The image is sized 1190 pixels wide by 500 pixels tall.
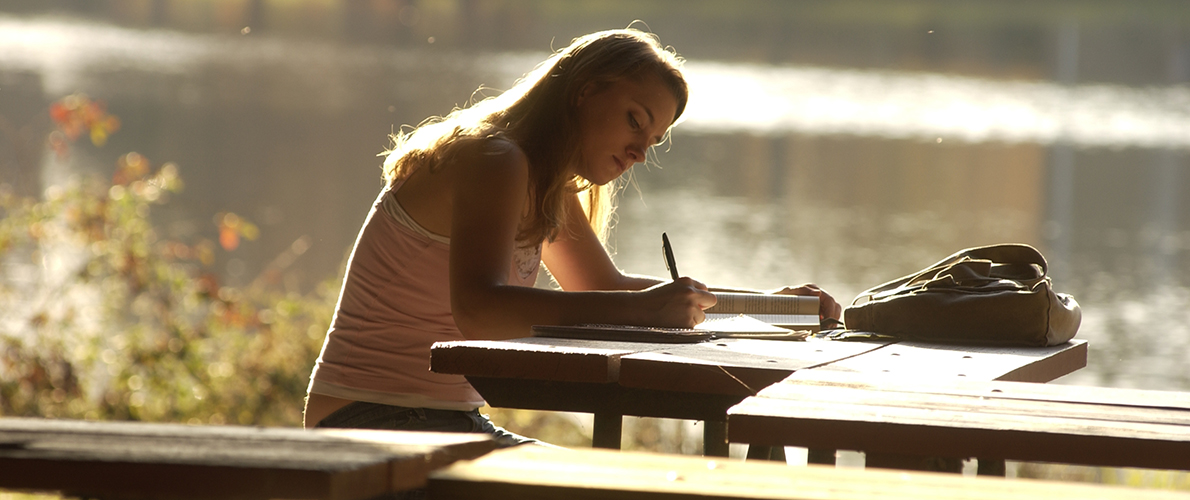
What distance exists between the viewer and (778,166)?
55.2 feet

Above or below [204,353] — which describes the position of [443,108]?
above

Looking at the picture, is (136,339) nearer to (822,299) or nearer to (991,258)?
(822,299)

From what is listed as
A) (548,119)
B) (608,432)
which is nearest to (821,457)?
(608,432)

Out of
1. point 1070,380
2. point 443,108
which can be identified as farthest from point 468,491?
point 443,108

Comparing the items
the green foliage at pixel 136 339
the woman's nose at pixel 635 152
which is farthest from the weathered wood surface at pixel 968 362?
the green foliage at pixel 136 339

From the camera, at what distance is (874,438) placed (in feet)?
4.95

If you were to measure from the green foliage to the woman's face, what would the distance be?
283 cm

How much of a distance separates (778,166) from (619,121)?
14619 mm

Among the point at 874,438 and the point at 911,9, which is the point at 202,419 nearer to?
the point at 874,438

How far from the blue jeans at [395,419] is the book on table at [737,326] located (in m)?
0.22

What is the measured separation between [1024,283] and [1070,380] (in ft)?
18.1

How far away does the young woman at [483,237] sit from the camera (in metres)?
2.16

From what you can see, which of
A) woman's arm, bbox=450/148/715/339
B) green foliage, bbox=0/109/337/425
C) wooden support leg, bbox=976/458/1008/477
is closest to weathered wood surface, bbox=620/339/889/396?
woman's arm, bbox=450/148/715/339

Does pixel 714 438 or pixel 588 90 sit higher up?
pixel 588 90
